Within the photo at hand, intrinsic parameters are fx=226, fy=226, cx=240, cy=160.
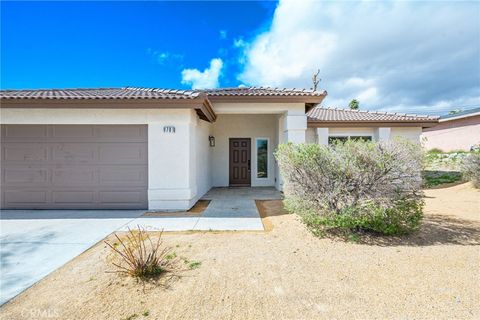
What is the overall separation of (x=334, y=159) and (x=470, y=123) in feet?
68.8

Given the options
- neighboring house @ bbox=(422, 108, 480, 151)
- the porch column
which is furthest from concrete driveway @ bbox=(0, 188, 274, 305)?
neighboring house @ bbox=(422, 108, 480, 151)

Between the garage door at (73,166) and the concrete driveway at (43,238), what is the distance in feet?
1.42

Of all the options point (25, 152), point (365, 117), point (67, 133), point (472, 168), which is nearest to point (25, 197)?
point (25, 152)

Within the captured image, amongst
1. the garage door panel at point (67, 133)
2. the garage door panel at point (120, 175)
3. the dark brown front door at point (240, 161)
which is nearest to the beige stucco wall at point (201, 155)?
the dark brown front door at point (240, 161)

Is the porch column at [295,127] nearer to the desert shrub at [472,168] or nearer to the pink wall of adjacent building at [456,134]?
the desert shrub at [472,168]

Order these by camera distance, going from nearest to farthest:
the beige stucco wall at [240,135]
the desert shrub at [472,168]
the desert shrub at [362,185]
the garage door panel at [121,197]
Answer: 1. the desert shrub at [362,185]
2. the garage door panel at [121,197]
3. the desert shrub at [472,168]
4. the beige stucco wall at [240,135]

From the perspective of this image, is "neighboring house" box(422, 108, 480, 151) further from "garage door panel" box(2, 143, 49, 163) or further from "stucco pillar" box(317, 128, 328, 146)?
"garage door panel" box(2, 143, 49, 163)

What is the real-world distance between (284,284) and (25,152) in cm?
923

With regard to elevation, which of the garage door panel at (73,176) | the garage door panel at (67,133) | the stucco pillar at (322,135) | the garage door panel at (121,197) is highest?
the stucco pillar at (322,135)

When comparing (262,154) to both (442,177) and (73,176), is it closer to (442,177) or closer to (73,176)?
(73,176)

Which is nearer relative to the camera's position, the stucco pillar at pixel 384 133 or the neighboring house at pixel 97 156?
the neighboring house at pixel 97 156

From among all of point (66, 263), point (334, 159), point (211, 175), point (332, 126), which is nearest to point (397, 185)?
point (334, 159)

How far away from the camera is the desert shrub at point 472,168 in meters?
10.3

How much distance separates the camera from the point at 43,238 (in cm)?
518
